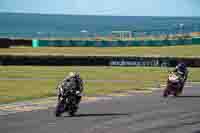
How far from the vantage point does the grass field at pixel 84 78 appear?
3522 cm

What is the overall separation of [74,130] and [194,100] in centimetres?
1241

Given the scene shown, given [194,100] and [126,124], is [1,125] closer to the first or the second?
[126,124]

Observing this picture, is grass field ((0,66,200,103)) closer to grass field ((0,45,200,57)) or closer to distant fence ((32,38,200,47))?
grass field ((0,45,200,57))

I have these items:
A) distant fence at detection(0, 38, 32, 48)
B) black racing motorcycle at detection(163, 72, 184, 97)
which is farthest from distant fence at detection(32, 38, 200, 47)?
black racing motorcycle at detection(163, 72, 184, 97)

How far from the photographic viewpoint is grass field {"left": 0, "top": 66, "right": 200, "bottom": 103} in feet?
116

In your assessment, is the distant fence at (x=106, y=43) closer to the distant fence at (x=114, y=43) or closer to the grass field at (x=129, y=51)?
the distant fence at (x=114, y=43)

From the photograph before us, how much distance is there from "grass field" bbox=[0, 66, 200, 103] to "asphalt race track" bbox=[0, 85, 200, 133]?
5806 millimetres

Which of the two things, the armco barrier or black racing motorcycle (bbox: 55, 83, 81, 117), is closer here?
black racing motorcycle (bbox: 55, 83, 81, 117)

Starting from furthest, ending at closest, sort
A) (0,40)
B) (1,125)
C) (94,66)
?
(0,40), (94,66), (1,125)

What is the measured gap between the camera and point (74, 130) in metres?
19.0

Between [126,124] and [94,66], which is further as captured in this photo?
[94,66]

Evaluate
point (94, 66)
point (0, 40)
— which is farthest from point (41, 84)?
point (0, 40)

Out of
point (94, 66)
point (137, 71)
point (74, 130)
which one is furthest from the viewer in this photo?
point (94, 66)

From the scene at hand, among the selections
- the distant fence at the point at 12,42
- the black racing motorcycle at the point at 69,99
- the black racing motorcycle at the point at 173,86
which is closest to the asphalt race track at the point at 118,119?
the black racing motorcycle at the point at 69,99
